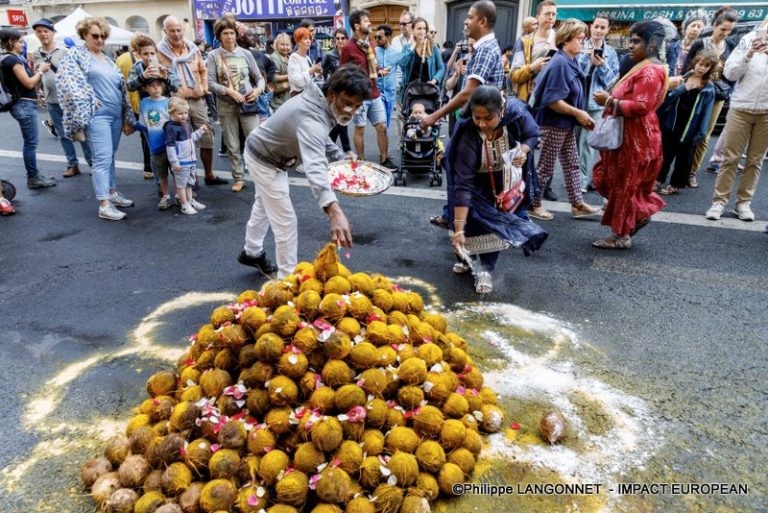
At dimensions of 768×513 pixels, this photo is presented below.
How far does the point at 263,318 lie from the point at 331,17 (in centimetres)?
2265

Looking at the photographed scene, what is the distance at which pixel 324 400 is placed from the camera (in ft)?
8.05

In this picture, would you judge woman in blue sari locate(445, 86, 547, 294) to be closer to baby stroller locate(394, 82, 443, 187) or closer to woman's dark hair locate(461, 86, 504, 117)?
woman's dark hair locate(461, 86, 504, 117)

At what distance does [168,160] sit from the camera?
6.66 meters

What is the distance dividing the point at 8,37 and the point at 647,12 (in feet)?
59.9

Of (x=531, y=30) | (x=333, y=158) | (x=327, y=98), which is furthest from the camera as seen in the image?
(x=531, y=30)

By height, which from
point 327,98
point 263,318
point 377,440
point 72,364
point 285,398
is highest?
point 327,98

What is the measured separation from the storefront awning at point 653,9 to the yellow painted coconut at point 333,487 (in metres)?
17.8

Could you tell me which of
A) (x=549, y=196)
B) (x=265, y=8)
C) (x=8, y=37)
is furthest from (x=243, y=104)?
(x=265, y=8)

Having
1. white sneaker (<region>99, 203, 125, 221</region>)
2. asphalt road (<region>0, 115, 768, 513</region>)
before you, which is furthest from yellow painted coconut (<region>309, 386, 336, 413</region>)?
white sneaker (<region>99, 203, 125, 221</region>)

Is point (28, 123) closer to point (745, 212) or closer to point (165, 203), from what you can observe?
point (165, 203)

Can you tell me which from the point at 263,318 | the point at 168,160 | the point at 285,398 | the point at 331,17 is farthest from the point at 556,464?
the point at 331,17

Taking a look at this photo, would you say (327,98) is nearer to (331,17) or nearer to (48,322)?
(48,322)

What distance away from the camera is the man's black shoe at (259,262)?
496 cm

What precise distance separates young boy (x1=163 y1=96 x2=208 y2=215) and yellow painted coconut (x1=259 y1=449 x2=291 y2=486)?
4.98 metres
